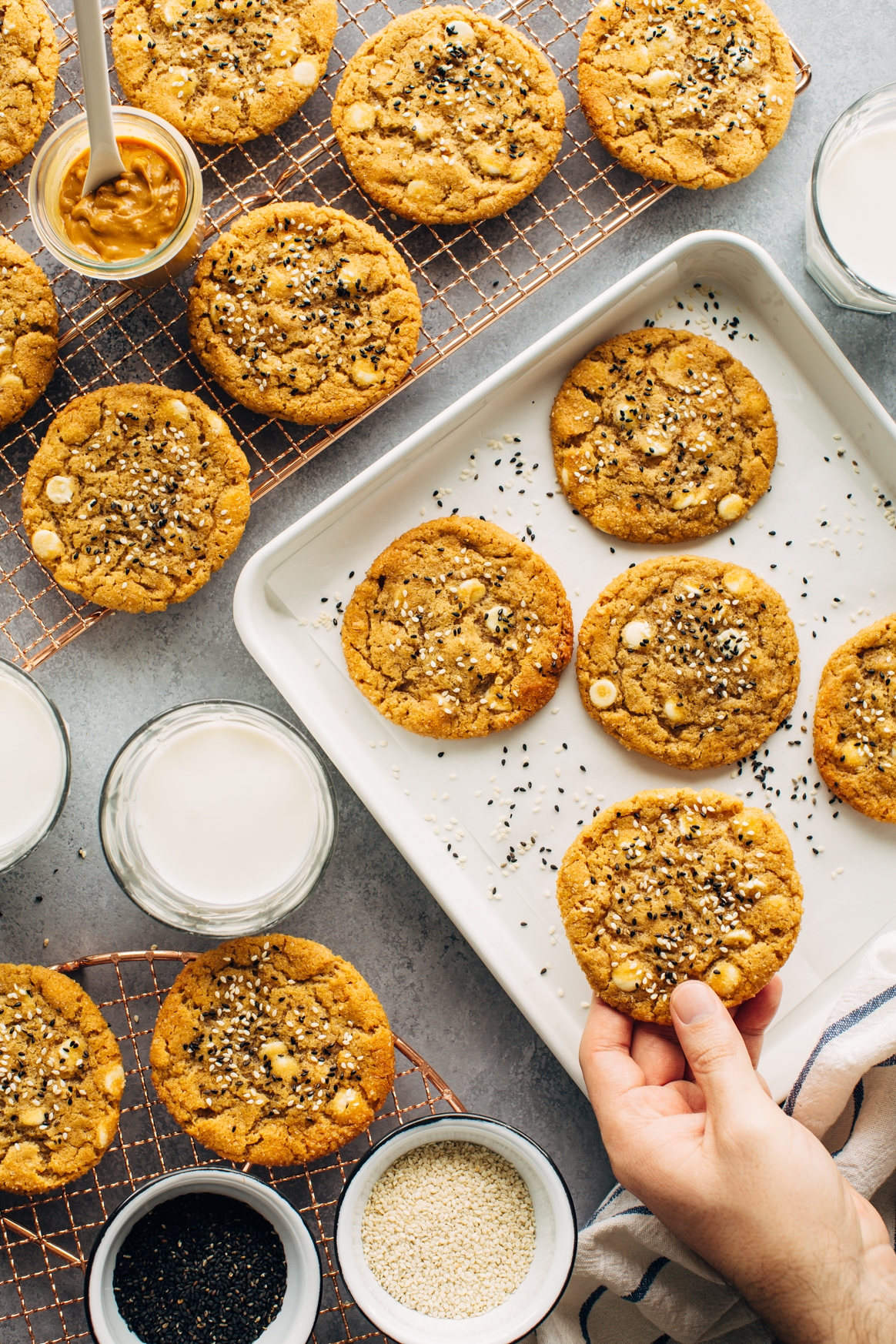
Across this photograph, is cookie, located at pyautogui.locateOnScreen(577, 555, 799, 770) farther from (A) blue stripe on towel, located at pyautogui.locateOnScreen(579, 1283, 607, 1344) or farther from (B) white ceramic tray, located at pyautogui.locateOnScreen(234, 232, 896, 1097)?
(A) blue stripe on towel, located at pyautogui.locateOnScreen(579, 1283, 607, 1344)

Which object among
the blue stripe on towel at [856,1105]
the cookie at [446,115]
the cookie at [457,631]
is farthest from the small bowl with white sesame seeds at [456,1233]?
the cookie at [446,115]

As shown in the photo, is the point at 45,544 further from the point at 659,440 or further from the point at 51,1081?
the point at 659,440

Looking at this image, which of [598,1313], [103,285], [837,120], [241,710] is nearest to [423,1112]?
[598,1313]

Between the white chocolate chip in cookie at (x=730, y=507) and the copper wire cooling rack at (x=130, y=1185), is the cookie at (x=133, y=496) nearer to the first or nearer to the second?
the copper wire cooling rack at (x=130, y=1185)

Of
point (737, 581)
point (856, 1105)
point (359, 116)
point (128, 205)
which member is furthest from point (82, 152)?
point (856, 1105)

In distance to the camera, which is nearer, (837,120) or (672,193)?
(837,120)

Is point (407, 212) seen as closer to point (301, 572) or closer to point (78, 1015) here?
point (301, 572)
